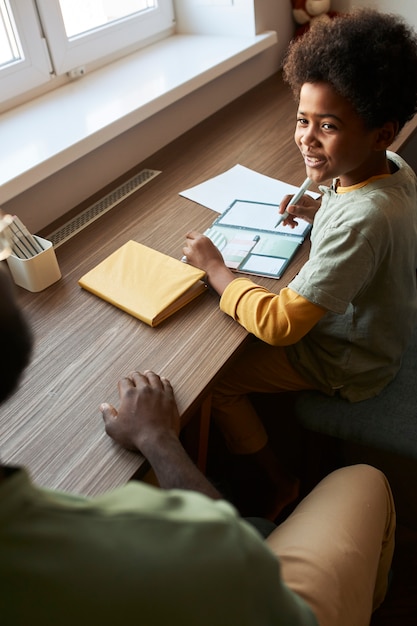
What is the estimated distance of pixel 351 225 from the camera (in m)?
0.98

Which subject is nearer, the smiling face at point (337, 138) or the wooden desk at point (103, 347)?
the wooden desk at point (103, 347)

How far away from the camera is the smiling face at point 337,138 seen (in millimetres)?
1011

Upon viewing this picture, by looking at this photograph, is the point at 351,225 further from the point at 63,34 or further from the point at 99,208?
the point at 63,34

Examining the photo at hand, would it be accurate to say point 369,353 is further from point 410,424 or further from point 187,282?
point 187,282

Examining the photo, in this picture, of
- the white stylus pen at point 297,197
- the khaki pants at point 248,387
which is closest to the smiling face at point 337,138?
the white stylus pen at point 297,197

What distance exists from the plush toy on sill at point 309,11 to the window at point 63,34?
0.50 meters

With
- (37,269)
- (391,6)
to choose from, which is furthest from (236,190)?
(391,6)

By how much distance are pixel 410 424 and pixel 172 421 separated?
52 cm

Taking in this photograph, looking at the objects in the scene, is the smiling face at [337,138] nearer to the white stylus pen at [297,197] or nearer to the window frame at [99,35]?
the white stylus pen at [297,197]

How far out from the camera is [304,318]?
1.03 meters

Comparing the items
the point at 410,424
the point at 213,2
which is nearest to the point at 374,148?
the point at 410,424

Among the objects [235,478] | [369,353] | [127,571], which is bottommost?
A: [235,478]

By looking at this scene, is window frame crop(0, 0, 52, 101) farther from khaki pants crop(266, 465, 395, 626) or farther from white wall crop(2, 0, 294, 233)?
khaki pants crop(266, 465, 395, 626)

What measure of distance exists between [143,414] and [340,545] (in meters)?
0.34
